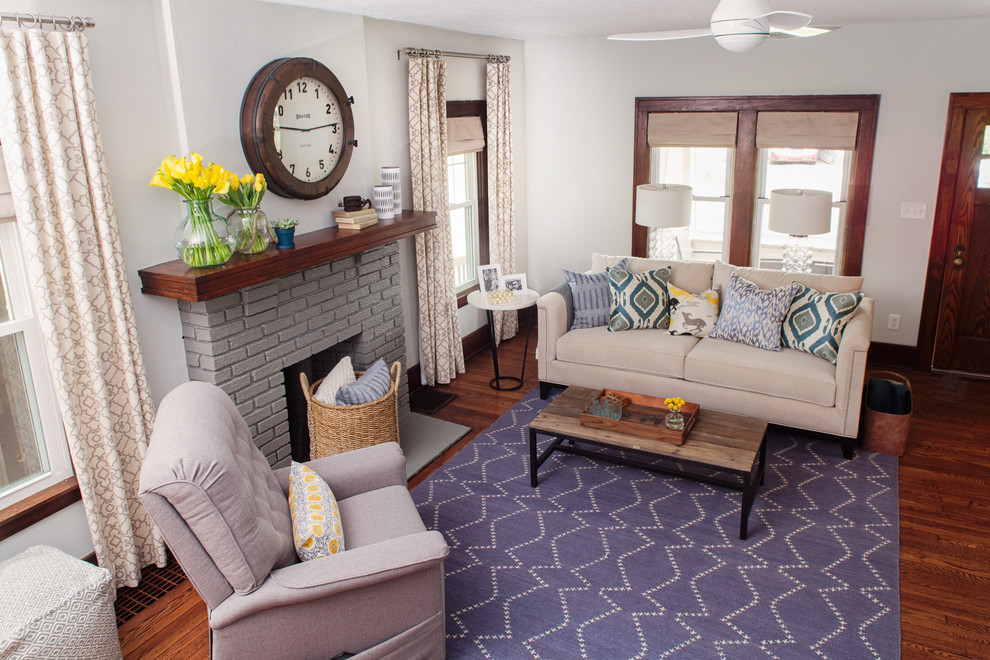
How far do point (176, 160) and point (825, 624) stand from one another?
3.15m

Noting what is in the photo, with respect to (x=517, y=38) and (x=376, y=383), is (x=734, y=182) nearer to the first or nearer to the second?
(x=517, y=38)

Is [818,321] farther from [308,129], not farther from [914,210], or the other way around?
[308,129]

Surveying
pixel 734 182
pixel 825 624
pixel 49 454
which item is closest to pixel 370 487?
pixel 49 454

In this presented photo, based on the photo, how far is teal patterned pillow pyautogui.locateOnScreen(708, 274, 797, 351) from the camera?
A: 173 inches

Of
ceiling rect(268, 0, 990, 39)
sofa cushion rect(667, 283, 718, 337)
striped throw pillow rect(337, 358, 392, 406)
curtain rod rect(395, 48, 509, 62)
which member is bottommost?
striped throw pillow rect(337, 358, 392, 406)

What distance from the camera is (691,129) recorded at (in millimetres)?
5695

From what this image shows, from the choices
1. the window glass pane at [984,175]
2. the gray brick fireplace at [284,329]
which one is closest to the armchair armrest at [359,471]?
the gray brick fireplace at [284,329]

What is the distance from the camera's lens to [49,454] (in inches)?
119

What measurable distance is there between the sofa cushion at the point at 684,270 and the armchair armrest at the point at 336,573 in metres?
3.02

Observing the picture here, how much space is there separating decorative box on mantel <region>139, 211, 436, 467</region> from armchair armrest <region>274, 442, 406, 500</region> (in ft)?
2.26

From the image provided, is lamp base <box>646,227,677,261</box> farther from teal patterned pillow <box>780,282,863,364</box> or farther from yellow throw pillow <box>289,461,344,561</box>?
yellow throw pillow <box>289,461,344,561</box>

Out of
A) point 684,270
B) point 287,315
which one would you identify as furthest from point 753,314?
point 287,315

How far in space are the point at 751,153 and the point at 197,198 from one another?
410 centimetres

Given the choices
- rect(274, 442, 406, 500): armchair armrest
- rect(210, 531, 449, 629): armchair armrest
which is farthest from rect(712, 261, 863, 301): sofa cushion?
rect(210, 531, 449, 629): armchair armrest
